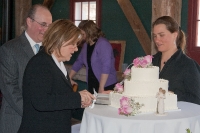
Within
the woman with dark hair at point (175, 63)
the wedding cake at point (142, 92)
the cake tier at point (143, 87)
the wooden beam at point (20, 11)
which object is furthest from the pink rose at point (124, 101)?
the wooden beam at point (20, 11)

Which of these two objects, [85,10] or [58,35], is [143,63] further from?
[85,10]

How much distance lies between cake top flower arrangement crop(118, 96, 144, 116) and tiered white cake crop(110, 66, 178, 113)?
0.07m

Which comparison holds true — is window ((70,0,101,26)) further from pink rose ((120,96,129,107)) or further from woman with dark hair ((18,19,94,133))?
woman with dark hair ((18,19,94,133))

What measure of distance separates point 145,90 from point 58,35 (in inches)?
34.7

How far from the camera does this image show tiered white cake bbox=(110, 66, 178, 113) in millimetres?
2920

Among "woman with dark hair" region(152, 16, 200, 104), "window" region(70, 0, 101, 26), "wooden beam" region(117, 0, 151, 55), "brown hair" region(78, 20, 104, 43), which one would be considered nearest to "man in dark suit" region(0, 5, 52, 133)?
"woman with dark hair" region(152, 16, 200, 104)

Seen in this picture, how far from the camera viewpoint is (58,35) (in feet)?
7.82

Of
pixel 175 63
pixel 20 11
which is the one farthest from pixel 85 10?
pixel 175 63

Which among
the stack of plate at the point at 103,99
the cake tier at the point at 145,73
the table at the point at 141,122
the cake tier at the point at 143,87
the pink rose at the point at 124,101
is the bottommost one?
the table at the point at 141,122

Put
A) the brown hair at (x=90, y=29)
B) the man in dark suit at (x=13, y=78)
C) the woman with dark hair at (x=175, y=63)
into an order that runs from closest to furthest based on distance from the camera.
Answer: the man in dark suit at (x=13, y=78)
the woman with dark hair at (x=175, y=63)
the brown hair at (x=90, y=29)

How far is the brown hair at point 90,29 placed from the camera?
4.96 metres

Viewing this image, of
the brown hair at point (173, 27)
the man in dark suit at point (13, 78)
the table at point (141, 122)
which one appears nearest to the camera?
the table at point (141, 122)

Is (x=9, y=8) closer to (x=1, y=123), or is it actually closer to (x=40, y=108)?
(x=1, y=123)

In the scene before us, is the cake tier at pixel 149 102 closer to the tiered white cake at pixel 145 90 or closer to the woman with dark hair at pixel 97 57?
the tiered white cake at pixel 145 90
